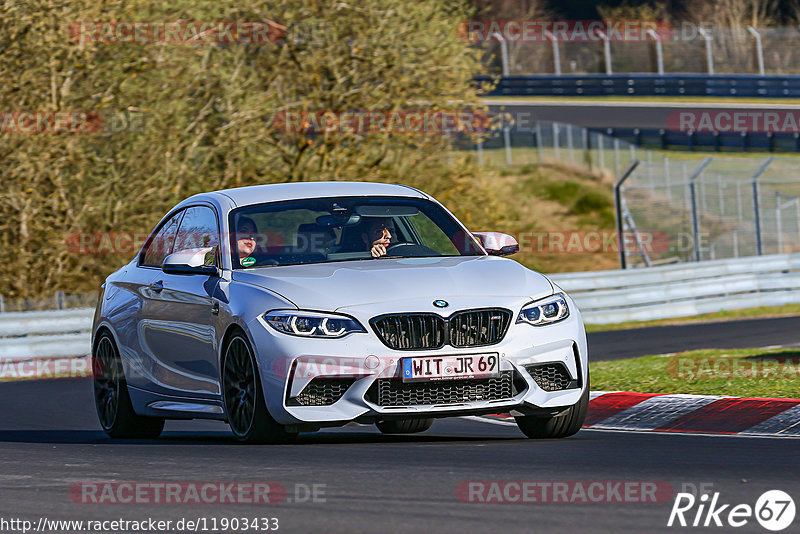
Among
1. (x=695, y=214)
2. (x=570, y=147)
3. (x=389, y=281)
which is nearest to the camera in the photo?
(x=389, y=281)

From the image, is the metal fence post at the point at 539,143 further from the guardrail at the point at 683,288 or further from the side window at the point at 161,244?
the side window at the point at 161,244

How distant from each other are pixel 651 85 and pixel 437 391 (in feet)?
158

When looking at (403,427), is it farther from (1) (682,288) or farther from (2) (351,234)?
(1) (682,288)

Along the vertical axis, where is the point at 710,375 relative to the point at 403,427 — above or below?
below

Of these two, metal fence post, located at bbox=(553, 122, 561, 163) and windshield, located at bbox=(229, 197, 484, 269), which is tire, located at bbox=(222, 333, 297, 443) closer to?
windshield, located at bbox=(229, 197, 484, 269)

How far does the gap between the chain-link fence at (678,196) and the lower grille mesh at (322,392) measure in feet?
57.2

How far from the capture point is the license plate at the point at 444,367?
8047mm

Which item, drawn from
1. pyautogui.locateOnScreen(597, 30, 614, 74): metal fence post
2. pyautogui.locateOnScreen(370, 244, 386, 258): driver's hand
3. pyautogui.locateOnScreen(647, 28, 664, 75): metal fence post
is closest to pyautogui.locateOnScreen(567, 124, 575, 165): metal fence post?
pyautogui.locateOnScreen(647, 28, 664, 75): metal fence post

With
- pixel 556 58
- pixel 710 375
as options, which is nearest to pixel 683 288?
pixel 710 375

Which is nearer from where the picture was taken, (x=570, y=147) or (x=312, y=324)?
Answer: (x=312, y=324)

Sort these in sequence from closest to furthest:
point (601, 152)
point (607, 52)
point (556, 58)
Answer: point (601, 152) → point (607, 52) → point (556, 58)

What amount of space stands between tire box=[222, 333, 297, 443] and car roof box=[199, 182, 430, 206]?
50.5 inches

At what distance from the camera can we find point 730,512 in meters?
5.93

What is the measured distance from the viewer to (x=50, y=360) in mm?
18891
